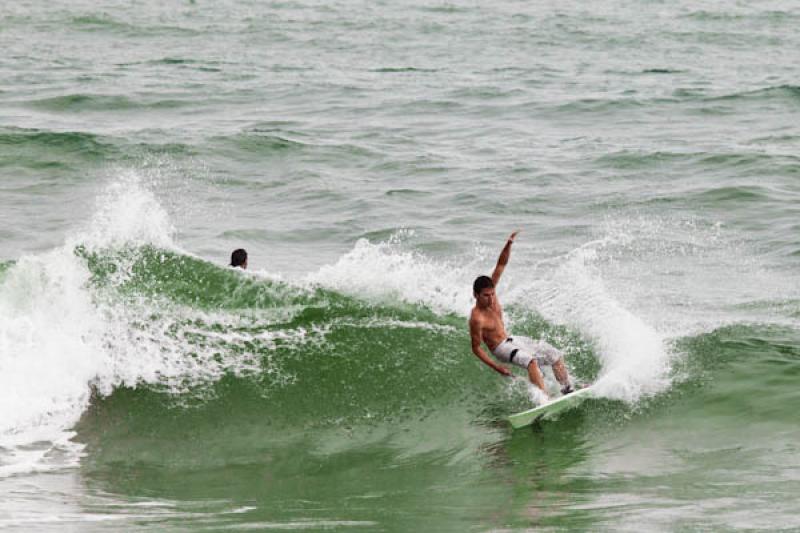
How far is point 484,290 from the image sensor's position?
34.9ft

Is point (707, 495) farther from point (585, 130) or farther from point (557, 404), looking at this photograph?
point (585, 130)

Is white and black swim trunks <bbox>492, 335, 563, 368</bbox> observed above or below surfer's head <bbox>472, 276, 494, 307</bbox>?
below

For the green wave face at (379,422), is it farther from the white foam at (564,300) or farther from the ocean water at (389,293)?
the white foam at (564,300)

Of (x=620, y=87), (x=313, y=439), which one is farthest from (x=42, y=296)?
(x=620, y=87)

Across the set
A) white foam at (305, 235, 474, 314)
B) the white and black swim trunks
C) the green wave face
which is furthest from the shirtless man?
white foam at (305, 235, 474, 314)

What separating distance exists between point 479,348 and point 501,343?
0.30 m

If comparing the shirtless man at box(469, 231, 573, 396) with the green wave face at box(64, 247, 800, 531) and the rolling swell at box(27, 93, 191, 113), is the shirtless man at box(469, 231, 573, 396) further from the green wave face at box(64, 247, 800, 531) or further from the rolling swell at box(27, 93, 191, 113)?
the rolling swell at box(27, 93, 191, 113)

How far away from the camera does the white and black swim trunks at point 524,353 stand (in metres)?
10.7

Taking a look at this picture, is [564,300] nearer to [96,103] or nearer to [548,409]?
[548,409]

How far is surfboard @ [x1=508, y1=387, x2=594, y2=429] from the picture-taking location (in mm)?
10344

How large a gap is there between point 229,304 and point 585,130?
13.3 metres

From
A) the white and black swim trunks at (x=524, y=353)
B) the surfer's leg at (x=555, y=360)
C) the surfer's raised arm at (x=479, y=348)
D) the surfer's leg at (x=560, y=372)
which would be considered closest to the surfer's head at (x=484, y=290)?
the surfer's raised arm at (x=479, y=348)

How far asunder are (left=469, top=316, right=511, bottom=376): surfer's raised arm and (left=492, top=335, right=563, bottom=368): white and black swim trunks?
0.55ft

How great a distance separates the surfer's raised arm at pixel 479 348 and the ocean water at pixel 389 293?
55 centimetres
